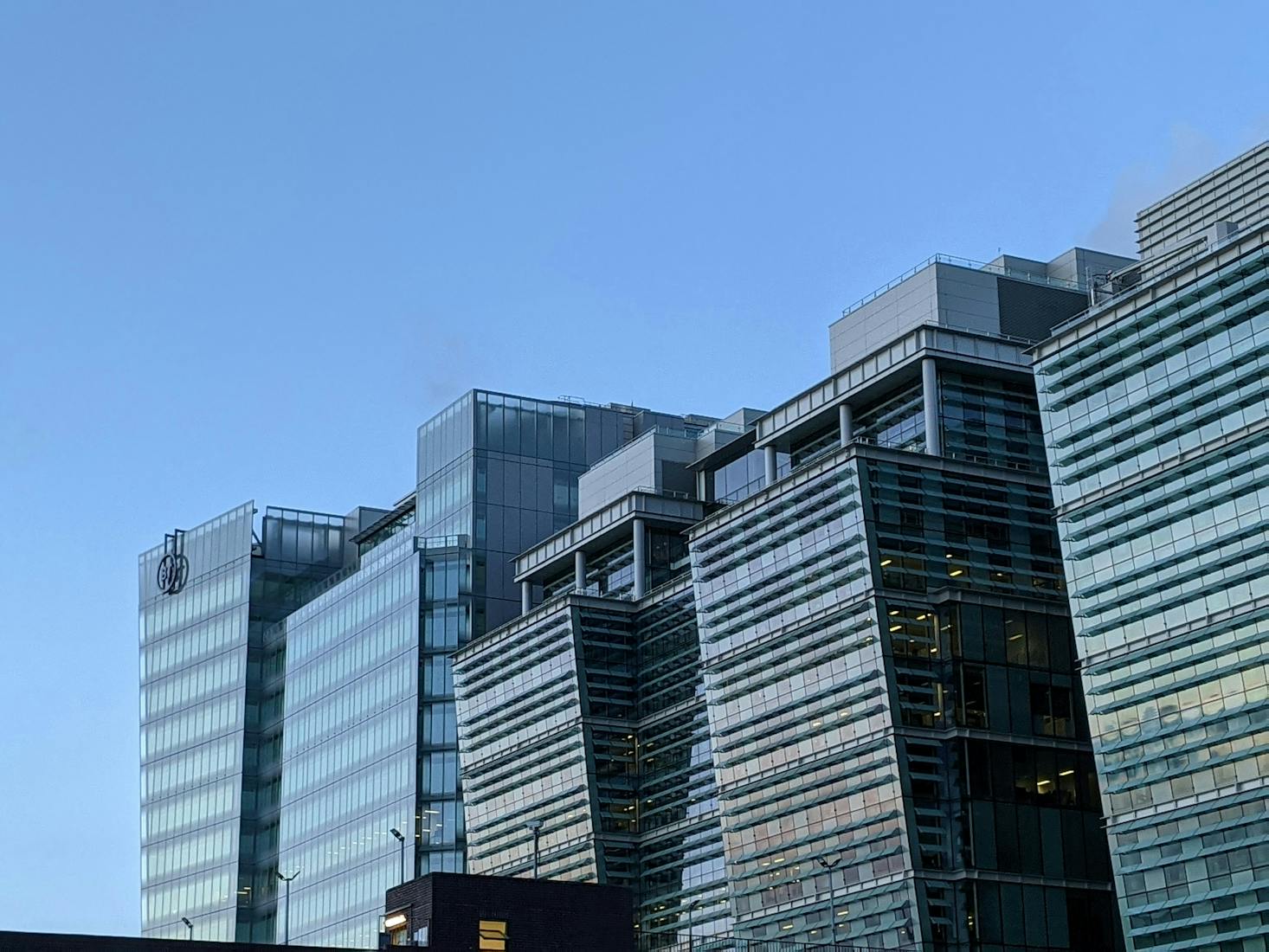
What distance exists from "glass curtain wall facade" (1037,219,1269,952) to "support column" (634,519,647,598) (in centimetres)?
4645

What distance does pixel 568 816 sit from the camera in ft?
477

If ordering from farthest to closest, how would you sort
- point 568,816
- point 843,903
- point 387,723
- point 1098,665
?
point 387,723, point 568,816, point 843,903, point 1098,665

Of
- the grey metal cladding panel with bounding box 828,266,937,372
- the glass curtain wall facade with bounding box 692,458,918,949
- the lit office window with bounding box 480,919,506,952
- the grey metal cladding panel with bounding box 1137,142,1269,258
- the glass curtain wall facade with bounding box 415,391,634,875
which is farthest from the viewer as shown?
the glass curtain wall facade with bounding box 415,391,634,875

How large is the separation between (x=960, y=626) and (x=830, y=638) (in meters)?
7.13

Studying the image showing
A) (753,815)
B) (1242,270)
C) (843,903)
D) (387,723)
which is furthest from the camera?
(387,723)

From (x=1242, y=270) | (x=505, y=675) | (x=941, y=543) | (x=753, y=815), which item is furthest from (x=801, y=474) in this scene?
(x=505, y=675)

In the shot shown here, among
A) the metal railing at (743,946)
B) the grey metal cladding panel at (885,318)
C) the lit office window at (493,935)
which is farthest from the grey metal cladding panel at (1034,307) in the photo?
the lit office window at (493,935)

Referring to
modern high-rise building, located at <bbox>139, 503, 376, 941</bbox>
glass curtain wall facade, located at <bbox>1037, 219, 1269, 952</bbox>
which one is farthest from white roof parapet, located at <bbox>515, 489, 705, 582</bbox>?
modern high-rise building, located at <bbox>139, 503, 376, 941</bbox>

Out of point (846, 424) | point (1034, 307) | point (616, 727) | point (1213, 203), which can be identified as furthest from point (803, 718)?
point (1213, 203)

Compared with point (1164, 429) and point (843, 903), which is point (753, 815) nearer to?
point (843, 903)

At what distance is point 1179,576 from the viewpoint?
316ft

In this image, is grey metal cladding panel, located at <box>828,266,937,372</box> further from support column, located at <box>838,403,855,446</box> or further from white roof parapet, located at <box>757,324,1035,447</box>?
support column, located at <box>838,403,855,446</box>

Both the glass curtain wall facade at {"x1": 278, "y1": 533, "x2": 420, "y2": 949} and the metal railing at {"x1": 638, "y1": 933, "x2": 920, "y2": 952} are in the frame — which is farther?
the glass curtain wall facade at {"x1": 278, "y1": 533, "x2": 420, "y2": 949}

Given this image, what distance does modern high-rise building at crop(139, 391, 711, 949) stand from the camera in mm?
163875
